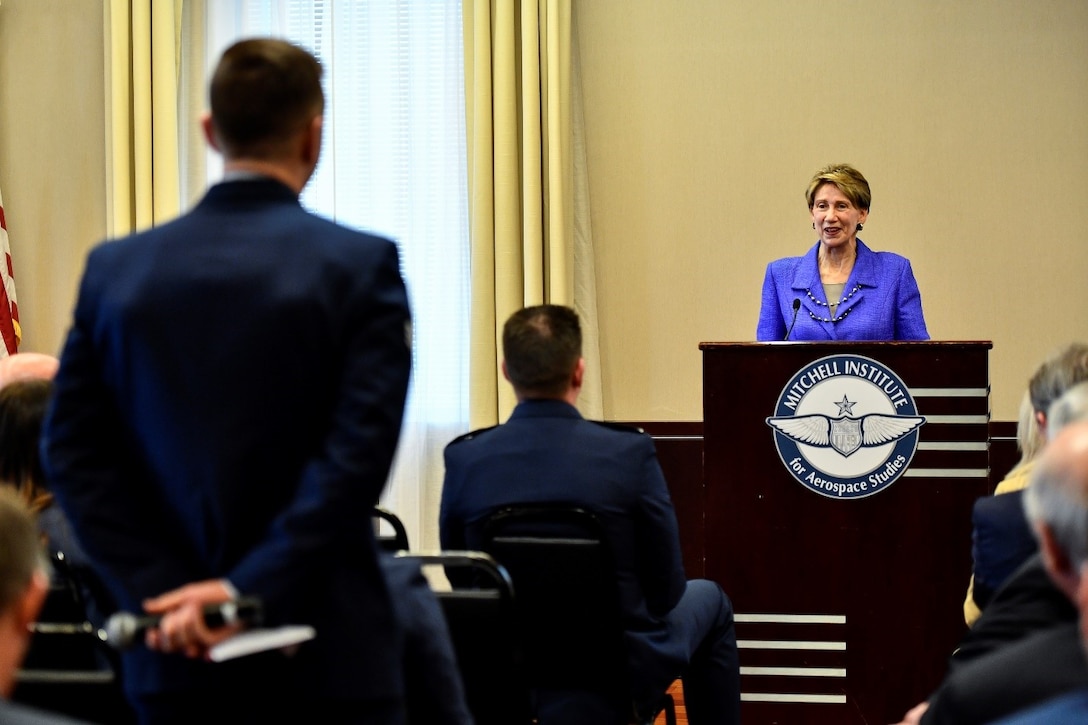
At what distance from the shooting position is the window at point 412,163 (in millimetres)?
5938

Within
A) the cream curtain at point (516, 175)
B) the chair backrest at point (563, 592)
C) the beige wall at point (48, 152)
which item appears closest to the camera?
the chair backrest at point (563, 592)

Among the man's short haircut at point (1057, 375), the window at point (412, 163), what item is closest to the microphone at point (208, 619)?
the man's short haircut at point (1057, 375)

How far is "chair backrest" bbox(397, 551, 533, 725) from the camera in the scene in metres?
2.29

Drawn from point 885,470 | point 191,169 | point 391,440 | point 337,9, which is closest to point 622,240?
point 337,9

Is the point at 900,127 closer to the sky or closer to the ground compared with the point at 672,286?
closer to the sky

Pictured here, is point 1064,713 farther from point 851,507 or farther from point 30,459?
point 851,507

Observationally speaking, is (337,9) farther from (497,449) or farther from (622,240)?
(497,449)

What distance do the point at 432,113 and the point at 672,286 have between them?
1.43 m

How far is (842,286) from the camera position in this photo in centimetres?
458

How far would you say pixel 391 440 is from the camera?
1.62 m

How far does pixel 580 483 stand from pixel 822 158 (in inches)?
139

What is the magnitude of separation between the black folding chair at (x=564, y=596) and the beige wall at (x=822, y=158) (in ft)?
10.5

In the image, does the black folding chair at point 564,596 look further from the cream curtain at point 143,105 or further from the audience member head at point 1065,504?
the cream curtain at point 143,105

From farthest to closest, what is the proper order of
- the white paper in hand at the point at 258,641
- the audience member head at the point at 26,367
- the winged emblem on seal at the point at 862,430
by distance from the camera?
the winged emblem on seal at the point at 862,430, the audience member head at the point at 26,367, the white paper in hand at the point at 258,641
